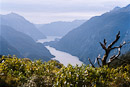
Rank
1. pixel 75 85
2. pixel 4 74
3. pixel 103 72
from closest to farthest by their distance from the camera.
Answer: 1. pixel 75 85
2. pixel 103 72
3. pixel 4 74

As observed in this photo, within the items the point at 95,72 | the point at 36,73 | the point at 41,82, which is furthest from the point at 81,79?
the point at 36,73

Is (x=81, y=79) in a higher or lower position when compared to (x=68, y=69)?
lower

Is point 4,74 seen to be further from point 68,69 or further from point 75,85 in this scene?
point 75,85

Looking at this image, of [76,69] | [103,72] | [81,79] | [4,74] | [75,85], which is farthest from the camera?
[4,74]

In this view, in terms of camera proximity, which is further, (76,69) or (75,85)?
(76,69)

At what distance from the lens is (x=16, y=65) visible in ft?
39.4

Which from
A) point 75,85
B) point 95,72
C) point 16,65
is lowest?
point 75,85

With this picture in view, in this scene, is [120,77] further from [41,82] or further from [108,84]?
[41,82]

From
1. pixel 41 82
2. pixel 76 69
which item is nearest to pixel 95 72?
pixel 76 69

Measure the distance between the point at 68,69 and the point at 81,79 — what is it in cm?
88

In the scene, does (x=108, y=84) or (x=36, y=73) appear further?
(x=36, y=73)

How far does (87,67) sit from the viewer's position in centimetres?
1038

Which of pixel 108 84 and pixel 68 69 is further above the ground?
pixel 68 69

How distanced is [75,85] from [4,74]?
5475 millimetres
